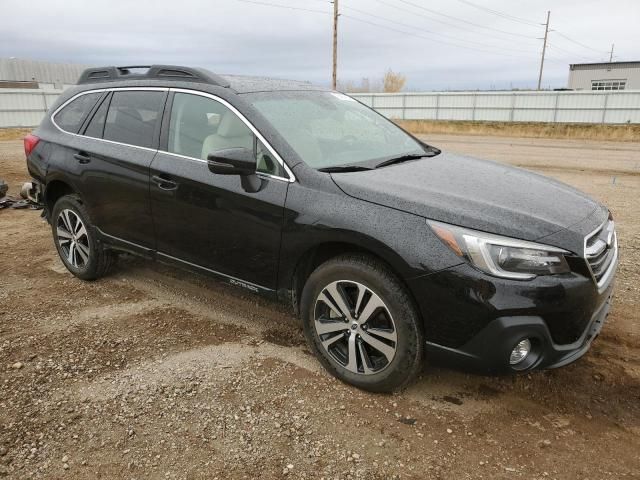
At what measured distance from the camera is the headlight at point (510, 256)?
2543 millimetres

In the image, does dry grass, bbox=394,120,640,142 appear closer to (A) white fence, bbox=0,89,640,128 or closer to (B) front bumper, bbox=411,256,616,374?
(A) white fence, bbox=0,89,640,128

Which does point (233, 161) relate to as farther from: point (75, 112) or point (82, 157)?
point (75, 112)

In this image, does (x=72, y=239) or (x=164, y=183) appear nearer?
(x=164, y=183)

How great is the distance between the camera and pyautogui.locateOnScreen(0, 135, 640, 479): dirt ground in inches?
99.9

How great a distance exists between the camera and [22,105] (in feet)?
85.6

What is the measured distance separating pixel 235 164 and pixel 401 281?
4.05 feet

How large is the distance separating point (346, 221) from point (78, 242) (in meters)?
3.09

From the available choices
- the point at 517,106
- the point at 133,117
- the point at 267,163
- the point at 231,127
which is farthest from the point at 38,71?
the point at 267,163

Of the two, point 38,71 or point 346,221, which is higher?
point 38,71

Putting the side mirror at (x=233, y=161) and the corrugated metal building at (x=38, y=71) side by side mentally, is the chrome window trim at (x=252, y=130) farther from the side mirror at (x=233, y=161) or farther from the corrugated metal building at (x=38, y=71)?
the corrugated metal building at (x=38, y=71)

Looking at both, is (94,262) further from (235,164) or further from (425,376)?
(425,376)

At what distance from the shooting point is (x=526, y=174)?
3.62 m

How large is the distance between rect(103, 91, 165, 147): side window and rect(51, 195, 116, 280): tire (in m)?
0.80

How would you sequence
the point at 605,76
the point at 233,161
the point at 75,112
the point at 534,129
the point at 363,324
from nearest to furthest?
the point at 363,324 → the point at 233,161 → the point at 75,112 → the point at 534,129 → the point at 605,76
